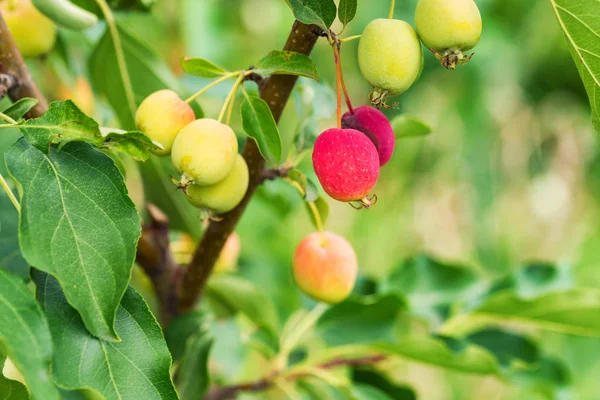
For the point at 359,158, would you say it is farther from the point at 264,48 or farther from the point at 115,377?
the point at 264,48

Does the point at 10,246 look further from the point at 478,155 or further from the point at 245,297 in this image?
the point at 478,155

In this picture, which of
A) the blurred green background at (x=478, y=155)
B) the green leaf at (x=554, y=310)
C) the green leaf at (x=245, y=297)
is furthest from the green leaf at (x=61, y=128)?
the blurred green background at (x=478, y=155)

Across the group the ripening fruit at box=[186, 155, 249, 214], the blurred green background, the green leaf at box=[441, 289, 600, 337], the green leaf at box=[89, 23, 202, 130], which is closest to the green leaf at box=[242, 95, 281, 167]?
the ripening fruit at box=[186, 155, 249, 214]

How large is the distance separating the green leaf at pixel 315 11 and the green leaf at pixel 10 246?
269 millimetres

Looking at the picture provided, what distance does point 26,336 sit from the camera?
1.12ft

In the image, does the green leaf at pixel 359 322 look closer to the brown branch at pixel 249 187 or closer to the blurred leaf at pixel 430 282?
the blurred leaf at pixel 430 282

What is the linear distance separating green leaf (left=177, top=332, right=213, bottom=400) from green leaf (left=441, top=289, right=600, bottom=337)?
1.00 ft

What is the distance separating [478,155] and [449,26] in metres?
1.76

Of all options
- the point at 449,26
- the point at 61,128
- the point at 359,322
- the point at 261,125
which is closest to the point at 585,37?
the point at 449,26

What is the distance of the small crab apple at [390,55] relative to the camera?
421mm

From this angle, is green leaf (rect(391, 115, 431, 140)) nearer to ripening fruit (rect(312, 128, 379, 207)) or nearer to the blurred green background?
ripening fruit (rect(312, 128, 379, 207))

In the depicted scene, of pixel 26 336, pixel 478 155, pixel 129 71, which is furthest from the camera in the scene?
pixel 478 155

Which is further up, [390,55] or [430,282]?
[390,55]

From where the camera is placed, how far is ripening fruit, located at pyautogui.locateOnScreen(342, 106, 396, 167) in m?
0.48
